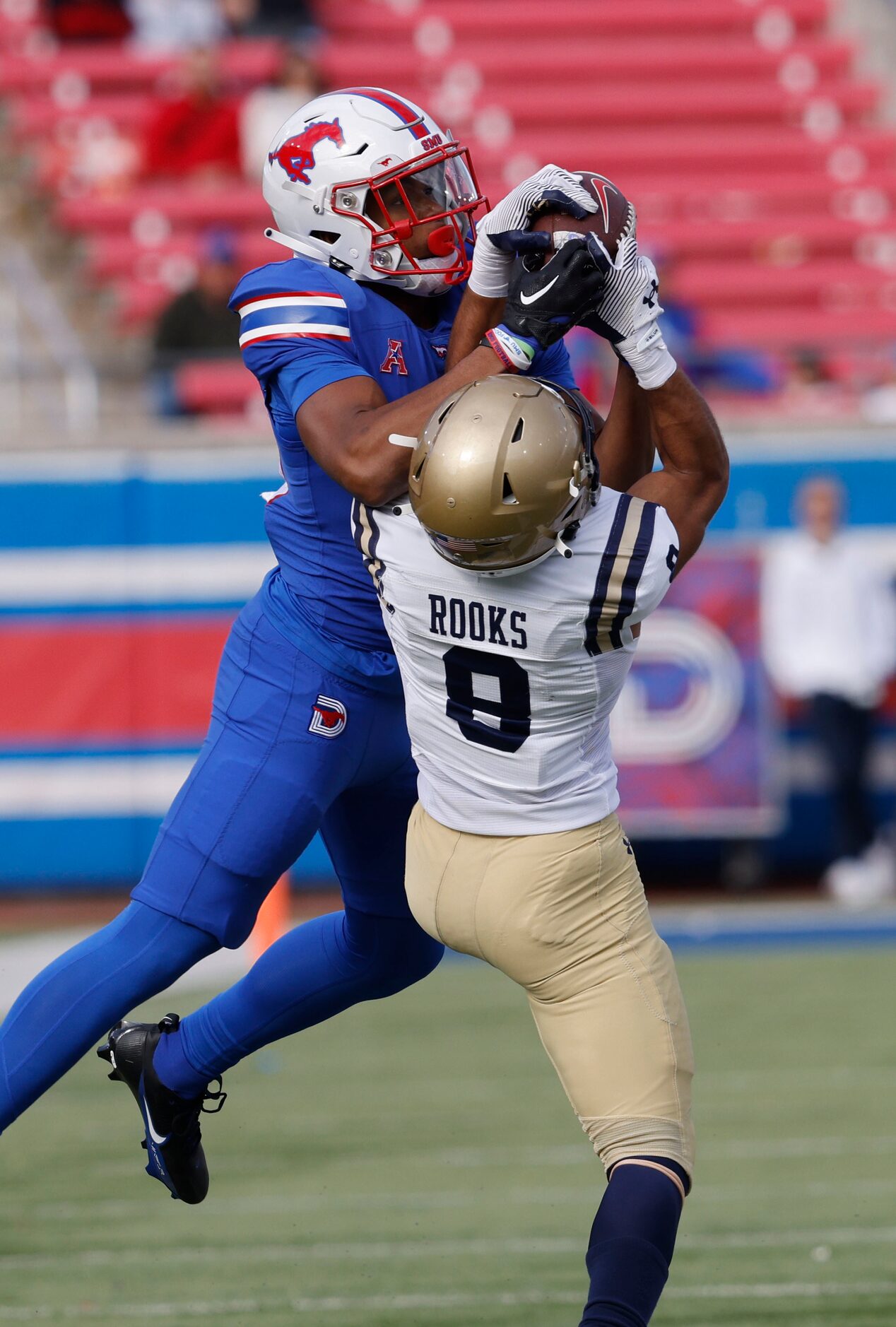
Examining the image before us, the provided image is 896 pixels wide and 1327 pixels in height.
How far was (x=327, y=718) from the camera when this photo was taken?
3.09 m

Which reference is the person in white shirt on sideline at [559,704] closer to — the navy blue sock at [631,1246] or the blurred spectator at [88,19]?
the navy blue sock at [631,1246]

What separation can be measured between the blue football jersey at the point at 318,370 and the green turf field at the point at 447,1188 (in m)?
1.22

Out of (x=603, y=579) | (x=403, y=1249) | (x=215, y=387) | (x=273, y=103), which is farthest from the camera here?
(x=273, y=103)

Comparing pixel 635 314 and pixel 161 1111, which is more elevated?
pixel 635 314

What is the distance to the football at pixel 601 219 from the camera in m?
2.68

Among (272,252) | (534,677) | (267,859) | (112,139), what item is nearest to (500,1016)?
(267,859)

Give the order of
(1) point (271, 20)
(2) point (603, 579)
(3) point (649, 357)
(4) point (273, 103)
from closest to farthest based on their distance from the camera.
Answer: (2) point (603, 579) → (3) point (649, 357) → (4) point (273, 103) → (1) point (271, 20)

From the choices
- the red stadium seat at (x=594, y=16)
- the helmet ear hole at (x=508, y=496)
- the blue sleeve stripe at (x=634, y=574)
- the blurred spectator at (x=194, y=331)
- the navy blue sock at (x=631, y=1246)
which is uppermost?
the helmet ear hole at (x=508, y=496)

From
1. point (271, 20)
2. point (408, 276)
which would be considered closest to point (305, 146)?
point (408, 276)

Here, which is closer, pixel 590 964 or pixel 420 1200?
pixel 590 964

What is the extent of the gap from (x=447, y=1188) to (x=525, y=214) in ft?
7.96

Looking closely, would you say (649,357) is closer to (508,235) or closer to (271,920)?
(508,235)

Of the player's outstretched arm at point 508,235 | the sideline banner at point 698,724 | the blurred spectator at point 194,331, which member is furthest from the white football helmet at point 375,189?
the blurred spectator at point 194,331

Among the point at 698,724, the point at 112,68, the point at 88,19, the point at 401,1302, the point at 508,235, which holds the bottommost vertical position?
the point at 698,724
